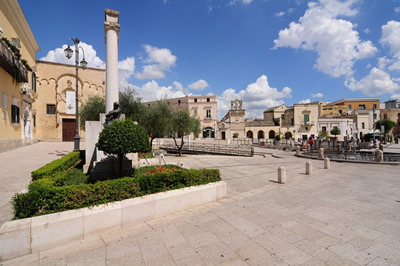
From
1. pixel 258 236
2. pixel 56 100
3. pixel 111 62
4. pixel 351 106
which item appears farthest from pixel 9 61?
pixel 351 106

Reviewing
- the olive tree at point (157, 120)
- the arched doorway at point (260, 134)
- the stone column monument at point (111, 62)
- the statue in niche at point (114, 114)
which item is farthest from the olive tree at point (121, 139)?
the arched doorway at point (260, 134)

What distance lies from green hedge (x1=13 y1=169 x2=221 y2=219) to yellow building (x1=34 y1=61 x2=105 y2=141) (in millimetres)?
25769

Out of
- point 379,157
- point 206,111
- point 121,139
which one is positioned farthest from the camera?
point 206,111

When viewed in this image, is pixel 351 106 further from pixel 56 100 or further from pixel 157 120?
pixel 56 100

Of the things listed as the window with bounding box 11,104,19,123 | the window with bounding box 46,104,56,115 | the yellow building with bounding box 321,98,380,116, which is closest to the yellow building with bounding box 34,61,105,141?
the window with bounding box 46,104,56,115

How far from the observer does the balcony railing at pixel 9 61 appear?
13.0m

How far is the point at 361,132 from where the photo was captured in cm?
4978

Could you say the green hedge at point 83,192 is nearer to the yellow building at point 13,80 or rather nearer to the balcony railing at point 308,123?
the yellow building at point 13,80

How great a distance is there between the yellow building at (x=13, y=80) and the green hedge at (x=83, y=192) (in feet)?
49.6

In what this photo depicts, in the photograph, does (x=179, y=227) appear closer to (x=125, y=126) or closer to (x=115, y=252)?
(x=115, y=252)

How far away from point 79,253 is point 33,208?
1.21m

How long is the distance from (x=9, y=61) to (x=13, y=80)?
9.46ft

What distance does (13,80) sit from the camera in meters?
16.1

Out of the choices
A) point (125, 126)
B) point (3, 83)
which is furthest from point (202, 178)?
point (3, 83)
